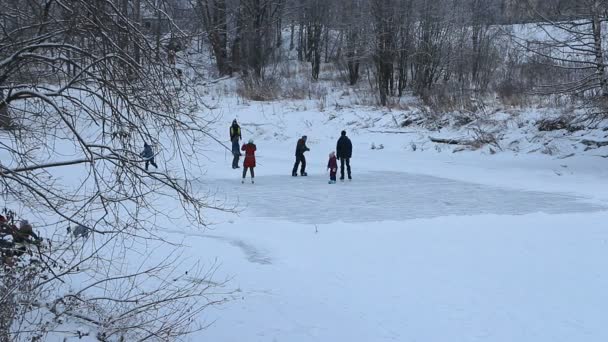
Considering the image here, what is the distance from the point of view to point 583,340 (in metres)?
6.91

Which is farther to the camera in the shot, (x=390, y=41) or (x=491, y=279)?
(x=390, y=41)

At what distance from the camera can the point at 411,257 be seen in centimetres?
1002

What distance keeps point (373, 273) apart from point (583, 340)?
316cm

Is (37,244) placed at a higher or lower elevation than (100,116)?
lower

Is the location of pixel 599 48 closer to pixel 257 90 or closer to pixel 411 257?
pixel 411 257

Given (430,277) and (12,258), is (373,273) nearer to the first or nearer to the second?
(430,277)

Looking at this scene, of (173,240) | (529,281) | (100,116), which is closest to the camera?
(100,116)

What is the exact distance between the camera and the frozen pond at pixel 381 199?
1329 centimetres

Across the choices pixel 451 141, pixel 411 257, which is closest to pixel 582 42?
pixel 451 141

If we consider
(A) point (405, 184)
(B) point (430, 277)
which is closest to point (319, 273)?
(B) point (430, 277)

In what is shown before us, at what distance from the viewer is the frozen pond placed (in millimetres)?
13289

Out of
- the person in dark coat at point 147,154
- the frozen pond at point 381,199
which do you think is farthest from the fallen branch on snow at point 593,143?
the person in dark coat at point 147,154

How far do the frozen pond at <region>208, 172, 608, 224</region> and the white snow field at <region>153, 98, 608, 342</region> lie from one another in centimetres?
5

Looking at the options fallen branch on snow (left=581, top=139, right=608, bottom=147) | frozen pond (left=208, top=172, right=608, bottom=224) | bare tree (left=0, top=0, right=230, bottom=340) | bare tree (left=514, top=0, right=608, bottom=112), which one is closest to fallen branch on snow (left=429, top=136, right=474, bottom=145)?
fallen branch on snow (left=581, top=139, right=608, bottom=147)
